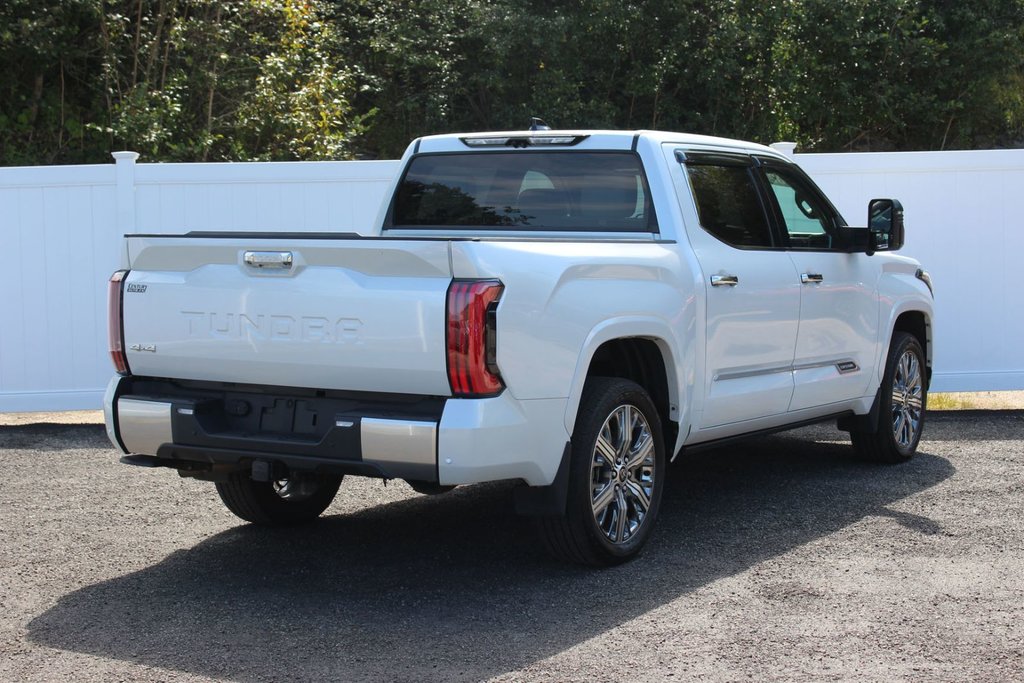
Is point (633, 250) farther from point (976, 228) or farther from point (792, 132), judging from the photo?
point (792, 132)

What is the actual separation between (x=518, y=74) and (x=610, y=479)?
48.7 ft

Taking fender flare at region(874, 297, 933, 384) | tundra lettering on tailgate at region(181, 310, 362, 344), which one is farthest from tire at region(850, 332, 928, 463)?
tundra lettering on tailgate at region(181, 310, 362, 344)

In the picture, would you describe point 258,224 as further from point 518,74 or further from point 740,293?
point 518,74

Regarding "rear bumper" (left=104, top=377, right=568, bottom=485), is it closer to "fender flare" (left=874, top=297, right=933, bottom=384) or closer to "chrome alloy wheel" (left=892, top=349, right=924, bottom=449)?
"fender flare" (left=874, top=297, right=933, bottom=384)

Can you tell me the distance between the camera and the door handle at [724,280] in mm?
6437

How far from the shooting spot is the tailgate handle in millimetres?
5363

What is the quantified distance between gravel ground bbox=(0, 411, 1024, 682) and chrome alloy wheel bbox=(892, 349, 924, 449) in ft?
1.15

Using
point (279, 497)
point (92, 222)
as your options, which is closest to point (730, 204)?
point (279, 497)

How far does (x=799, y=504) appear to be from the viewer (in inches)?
287

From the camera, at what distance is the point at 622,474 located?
5.90 m

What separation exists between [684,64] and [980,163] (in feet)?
31.5

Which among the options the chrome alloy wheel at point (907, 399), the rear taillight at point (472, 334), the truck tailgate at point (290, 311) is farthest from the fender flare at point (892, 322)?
the truck tailgate at point (290, 311)

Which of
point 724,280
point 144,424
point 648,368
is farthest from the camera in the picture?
point 724,280

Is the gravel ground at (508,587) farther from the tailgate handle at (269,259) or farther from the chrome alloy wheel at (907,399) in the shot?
the tailgate handle at (269,259)
